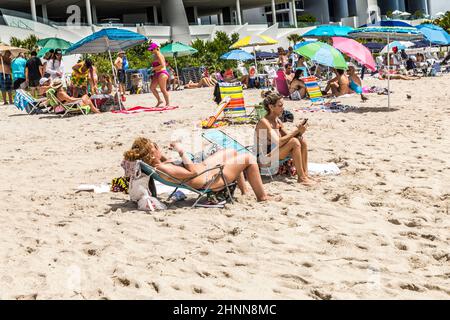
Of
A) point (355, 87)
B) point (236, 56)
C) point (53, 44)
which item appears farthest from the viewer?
point (236, 56)

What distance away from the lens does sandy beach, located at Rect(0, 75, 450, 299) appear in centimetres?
316

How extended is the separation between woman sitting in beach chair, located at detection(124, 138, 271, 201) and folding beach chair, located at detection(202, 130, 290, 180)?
0.40 metres

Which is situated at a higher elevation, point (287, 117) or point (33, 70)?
point (33, 70)

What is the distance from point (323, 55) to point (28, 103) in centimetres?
614

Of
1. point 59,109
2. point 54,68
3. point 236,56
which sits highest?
point 236,56

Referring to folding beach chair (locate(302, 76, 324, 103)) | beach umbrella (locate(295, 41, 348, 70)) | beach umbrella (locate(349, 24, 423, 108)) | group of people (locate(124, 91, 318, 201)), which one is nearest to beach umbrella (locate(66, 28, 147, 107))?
folding beach chair (locate(302, 76, 324, 103))

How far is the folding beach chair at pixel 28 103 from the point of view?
479 inches

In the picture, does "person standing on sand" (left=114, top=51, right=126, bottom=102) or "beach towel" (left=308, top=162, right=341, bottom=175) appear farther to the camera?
"person standing on sand" (left=114, top=51, right=126, bottom=102)

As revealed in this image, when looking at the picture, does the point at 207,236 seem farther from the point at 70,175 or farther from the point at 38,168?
the point at 38,168

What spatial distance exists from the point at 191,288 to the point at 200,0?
152 ft

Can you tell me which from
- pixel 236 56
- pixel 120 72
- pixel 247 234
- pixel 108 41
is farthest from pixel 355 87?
pixel 236 56

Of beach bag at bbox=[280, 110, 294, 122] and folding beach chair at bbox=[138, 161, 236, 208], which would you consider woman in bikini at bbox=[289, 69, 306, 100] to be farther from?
folding beach chair at bbox=[138, 161, 236, 208]

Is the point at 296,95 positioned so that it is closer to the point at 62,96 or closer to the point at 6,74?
the point at 62,96

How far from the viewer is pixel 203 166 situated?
16.0 ft
